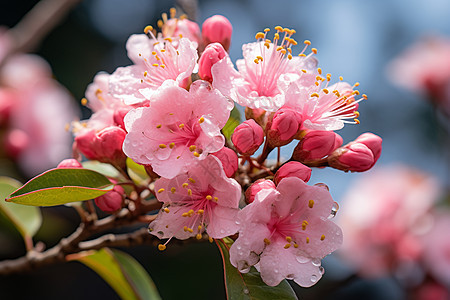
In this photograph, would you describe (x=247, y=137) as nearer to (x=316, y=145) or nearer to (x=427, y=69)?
(x=316, y=145)

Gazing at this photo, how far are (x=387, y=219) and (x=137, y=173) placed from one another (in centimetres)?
214

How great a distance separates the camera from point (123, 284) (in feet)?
5.04

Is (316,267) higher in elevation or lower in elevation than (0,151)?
higher

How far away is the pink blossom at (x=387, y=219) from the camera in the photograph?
2824 mm

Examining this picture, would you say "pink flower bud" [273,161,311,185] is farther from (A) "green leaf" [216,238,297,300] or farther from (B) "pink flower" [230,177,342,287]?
(A) "green leaf" [216,238,297,300]

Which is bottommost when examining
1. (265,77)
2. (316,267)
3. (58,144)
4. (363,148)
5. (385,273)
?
(385,273)

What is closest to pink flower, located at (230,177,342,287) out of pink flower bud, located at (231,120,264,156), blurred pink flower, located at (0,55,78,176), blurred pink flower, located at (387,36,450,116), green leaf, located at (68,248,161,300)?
pink flower bud, located at (231,120,264,156)

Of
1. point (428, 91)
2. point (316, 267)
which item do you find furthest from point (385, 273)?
point (316, 267)

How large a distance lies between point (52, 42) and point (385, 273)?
3.80 m

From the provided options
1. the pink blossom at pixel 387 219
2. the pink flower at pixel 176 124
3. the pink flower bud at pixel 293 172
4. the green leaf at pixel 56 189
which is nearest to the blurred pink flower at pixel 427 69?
the pink blossom at pixel 387 219

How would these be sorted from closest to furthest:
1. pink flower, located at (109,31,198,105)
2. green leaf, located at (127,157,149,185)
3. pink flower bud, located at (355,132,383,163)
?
1. pink flower, located at (109,31,198,105)
2. pink flower bud, located at (355,132,383,163)
3. green leaf, located at (127,157,149,185)

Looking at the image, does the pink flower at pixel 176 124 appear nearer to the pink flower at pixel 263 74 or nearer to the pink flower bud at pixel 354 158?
the pink flower at pixel 263 74

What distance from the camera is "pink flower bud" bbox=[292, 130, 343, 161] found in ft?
3.44

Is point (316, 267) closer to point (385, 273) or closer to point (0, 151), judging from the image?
point (385, 273)
